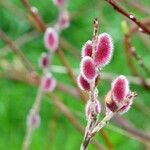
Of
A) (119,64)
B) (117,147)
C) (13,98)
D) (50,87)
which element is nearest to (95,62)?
(50,87)

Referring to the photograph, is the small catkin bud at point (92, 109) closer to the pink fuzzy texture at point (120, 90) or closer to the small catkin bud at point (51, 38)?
the pink fuzzy texture at point (120, 90)

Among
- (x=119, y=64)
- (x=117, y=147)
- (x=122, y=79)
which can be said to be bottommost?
(x=117, y=147)

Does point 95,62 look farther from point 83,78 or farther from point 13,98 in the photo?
point 13,98

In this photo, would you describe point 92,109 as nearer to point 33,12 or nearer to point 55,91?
point 33,12

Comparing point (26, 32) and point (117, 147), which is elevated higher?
point (26, 32)

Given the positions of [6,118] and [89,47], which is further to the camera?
[6,118]

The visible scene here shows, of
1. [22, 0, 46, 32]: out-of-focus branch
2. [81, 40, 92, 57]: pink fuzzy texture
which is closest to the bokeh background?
[22, 0, 46, 32]: out-of-focus branch

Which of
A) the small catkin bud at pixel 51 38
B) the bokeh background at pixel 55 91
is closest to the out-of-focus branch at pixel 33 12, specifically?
the small catkin bud at pixel 51 38

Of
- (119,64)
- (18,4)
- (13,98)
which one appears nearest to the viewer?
(13,98)
